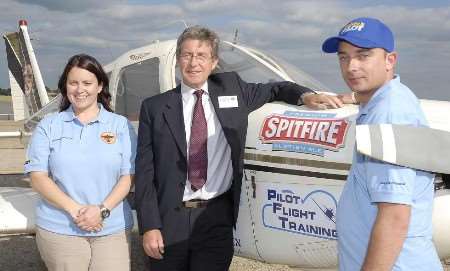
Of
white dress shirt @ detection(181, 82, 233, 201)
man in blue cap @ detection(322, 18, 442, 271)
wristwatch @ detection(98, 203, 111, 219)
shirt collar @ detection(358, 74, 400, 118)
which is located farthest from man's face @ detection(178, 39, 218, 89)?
shirt collar @ detection(358, 74, 400, 118)

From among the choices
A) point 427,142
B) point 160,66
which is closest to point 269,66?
point 160,66

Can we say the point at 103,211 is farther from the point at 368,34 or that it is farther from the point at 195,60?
the point at 368,34

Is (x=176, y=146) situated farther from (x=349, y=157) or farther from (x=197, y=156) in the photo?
(x=349, y=157)

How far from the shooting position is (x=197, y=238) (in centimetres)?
323

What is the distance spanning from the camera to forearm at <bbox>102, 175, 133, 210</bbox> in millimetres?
3177

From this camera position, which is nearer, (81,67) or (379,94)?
(379,94)

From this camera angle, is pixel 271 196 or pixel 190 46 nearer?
pixel 190 46

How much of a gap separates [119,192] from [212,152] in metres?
0.61

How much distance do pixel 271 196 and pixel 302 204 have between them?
0.79ft

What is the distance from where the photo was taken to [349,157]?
10.6ft

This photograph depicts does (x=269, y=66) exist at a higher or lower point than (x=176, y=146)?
higher

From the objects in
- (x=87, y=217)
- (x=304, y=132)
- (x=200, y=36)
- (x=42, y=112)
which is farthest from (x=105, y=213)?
(x=42, y=112)

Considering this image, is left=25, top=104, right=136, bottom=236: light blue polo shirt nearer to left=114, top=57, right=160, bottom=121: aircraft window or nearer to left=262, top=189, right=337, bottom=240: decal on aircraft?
left=262, top=189, right=337, bottom=240: decal on aircraft

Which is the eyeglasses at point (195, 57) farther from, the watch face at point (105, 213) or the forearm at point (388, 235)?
the forearm at point (388, 235)
